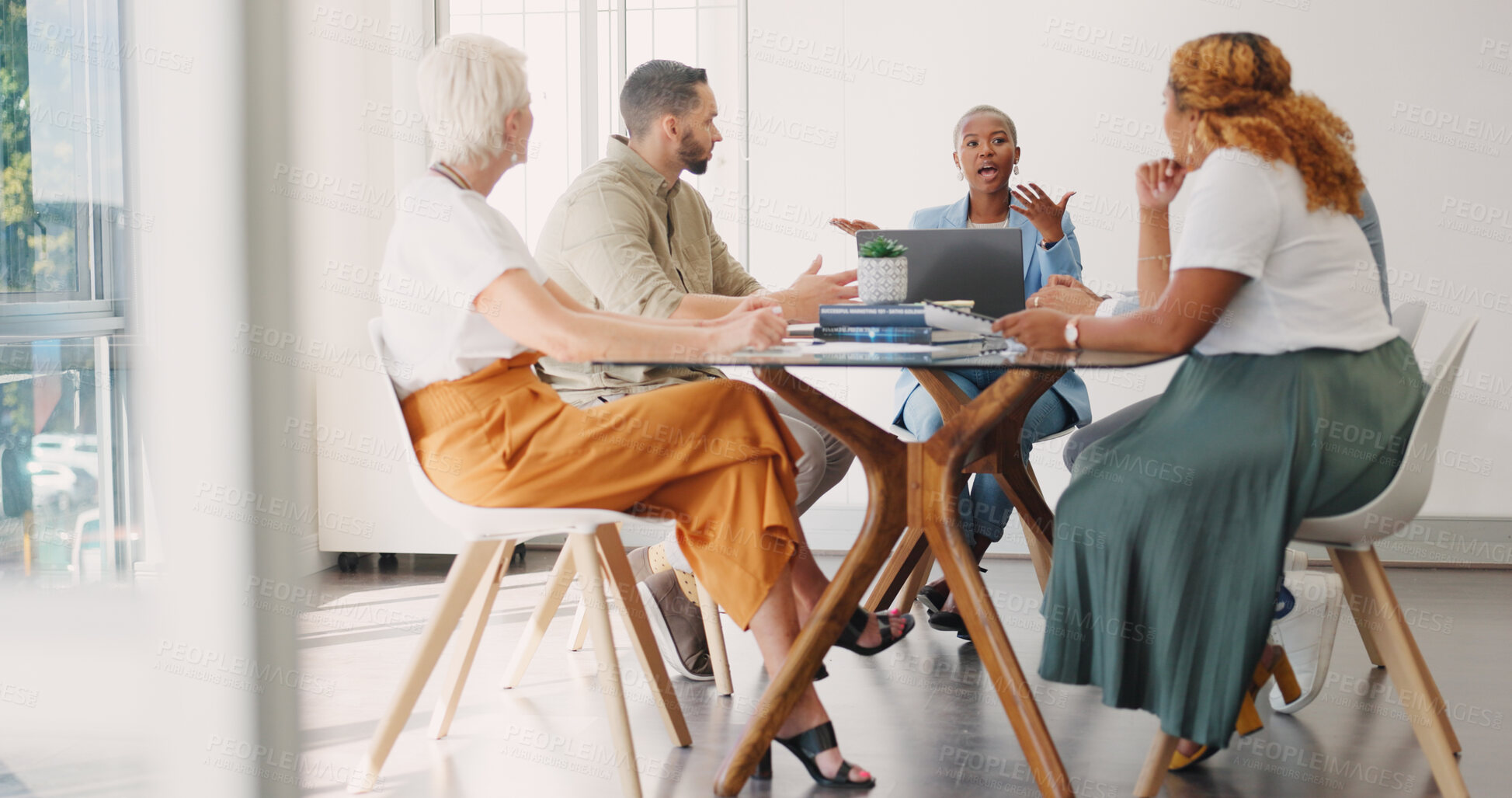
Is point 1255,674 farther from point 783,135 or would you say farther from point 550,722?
point 783,135

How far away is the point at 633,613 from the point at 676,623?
2.08 feet

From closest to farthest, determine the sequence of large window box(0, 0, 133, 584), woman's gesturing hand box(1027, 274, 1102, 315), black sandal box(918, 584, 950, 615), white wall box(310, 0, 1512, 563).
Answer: woman's gesturing hand box(1027, 274, 1102, 315) → large window box(0, 0, 133, 584) → black sandal box(918, 584, 950, 615) → white wall box(310, 0, 1512, 563)

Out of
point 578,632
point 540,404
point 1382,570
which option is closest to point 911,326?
point 540,404

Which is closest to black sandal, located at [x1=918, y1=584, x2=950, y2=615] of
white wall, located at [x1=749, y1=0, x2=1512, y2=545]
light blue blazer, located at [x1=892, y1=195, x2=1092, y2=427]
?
light blue blazer, located at [x1=892, y1=195, x2=1092, y2=427]

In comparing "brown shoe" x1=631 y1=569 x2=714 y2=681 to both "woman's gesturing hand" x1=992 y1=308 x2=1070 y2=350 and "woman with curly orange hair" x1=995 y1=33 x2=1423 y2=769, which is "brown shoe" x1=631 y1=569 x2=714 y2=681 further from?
"woman's gesturing hand" x1=992 y1=308 x2=1070 y2=350

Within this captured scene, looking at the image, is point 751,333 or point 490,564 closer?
point 751,333

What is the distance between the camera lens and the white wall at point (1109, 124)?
3.68m

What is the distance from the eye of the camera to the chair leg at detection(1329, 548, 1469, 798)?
5.93ft

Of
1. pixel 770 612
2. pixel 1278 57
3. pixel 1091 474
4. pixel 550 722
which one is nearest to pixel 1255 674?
pixel 1091 474

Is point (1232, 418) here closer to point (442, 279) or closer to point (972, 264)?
point (972, 264)

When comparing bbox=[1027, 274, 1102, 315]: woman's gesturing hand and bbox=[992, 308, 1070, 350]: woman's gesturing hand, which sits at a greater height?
bbox=[1027, 274, 1102, 315]: woman's gesturing hand

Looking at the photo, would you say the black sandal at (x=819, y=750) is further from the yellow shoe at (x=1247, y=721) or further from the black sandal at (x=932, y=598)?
the black sandal at (x=932, y=598)

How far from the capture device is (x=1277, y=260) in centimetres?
180

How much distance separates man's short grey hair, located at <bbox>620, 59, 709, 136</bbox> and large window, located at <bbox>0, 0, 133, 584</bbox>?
45.4 inches
